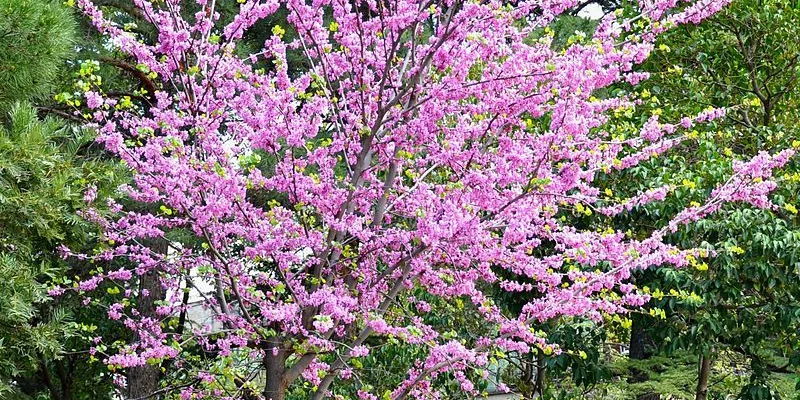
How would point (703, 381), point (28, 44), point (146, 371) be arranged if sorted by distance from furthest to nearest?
point (146, 371) → point (703, 381) → point (28, 44)

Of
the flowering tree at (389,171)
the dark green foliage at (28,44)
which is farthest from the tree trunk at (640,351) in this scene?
the dark green foliage at (28,44)

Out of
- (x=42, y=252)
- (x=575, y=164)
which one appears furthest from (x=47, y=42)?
(x=575, y=164)

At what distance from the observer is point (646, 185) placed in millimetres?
5781

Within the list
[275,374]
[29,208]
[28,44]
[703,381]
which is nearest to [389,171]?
[275,374]

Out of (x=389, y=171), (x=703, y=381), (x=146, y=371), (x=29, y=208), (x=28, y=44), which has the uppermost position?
(x=28, y=44)

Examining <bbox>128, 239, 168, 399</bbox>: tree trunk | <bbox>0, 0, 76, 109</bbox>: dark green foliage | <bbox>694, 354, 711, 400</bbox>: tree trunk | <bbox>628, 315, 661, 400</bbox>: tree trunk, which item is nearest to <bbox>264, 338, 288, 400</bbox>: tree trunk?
<bbox>0, 0, 76, 109</bbox>: dark green foliage

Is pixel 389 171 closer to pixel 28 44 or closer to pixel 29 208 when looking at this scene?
pixel 29 208

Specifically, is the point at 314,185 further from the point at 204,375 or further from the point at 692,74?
the point at 692,74

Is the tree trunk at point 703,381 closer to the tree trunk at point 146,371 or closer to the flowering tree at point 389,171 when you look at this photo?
the flowering tree at point 389,171

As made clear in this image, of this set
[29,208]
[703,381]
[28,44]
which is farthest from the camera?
[703,381]

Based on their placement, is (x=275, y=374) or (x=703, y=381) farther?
(x=703, y=381)

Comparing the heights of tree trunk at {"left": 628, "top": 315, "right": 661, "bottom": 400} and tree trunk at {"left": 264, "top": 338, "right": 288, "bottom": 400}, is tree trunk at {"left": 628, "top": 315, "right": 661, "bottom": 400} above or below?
below

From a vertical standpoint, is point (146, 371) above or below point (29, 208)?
below

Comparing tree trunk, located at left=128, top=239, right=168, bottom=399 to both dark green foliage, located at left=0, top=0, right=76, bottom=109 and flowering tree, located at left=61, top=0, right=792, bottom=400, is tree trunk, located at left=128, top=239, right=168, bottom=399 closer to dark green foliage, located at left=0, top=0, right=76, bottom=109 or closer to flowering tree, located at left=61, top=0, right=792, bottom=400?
flowering tree, located at left=61, top=0, right=792, bottom=400
